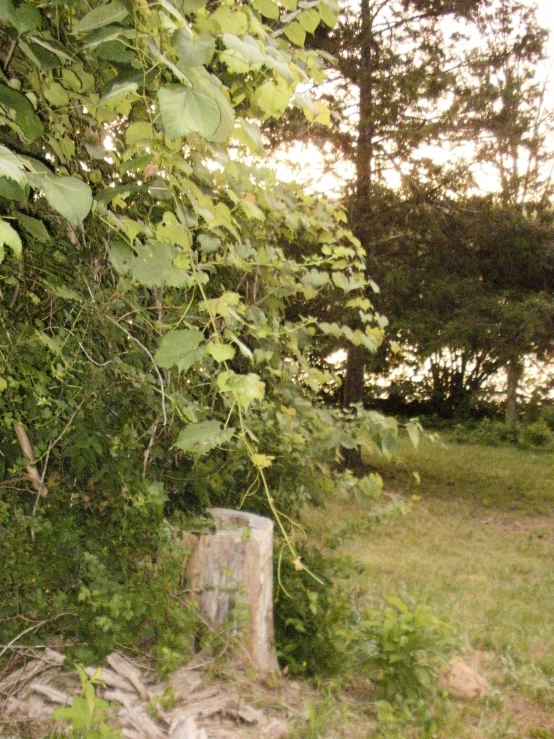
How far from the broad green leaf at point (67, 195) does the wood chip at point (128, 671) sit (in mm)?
1912

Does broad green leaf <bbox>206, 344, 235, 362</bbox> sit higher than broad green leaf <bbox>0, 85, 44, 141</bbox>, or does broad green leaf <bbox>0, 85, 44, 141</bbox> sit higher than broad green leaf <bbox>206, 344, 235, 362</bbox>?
broad green leaf <bbox>0, 85, 44, 141</bbox>

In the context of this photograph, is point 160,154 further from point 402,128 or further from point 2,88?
point 402,128

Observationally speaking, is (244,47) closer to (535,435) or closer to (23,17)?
(23,17)

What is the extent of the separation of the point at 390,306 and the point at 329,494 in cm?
451

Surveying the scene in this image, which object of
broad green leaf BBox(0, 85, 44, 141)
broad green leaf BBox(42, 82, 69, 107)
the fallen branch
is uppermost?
broad green leaf BBox(42, 82, 69, 107)

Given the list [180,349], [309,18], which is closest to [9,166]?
[180,349]

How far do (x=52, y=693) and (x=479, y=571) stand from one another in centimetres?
368

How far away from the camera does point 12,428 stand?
2.72m

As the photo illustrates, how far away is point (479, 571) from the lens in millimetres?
5074

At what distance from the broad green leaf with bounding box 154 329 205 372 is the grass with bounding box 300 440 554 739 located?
144cm

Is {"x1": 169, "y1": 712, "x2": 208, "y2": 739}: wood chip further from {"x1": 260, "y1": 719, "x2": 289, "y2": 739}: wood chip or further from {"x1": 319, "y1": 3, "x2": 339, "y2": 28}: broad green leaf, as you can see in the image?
{"x1": 319, "y1": 3, "x2": 339, "y2": 28}: broad green leaf

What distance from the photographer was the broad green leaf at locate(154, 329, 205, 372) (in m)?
1.55

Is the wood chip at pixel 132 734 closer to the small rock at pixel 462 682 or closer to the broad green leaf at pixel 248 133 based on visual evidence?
the small rock at pixel 462 682

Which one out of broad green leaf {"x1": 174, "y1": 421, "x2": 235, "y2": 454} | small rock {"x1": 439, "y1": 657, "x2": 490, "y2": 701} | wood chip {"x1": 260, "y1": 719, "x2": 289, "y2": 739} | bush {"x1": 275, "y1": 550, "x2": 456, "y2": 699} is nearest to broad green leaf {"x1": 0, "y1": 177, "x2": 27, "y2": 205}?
broad green leaf {"x1": 174, "y1": 421, "x2": 235, "y2": 454}
